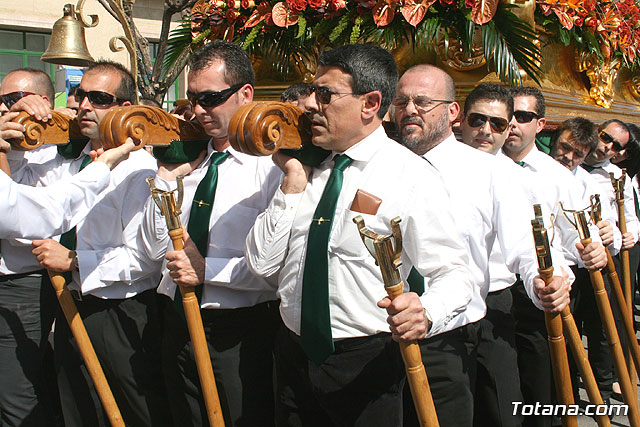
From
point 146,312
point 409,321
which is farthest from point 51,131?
point 409,321

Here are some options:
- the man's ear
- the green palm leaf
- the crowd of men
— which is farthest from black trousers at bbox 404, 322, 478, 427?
the green palm leaf

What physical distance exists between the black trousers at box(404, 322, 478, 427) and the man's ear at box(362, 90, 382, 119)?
964 millimetres

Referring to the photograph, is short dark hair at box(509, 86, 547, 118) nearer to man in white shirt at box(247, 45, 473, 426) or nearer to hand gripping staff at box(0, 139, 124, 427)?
man in white shirt at box(247, 45, 473, 426)

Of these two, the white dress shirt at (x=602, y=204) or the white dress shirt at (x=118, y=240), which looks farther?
the white dress shirt at (x=602, y=204)

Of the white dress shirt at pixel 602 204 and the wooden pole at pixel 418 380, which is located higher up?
the white dress shirt at pixel 602 204

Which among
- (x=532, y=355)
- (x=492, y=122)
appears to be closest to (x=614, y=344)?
(x=532, y=355)

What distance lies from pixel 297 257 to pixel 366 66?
0.75 meters

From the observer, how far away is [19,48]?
15.9 metres

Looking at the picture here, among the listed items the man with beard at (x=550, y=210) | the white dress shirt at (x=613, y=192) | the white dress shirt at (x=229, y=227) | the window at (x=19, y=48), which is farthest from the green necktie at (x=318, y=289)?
the window at (x=19, y=48)

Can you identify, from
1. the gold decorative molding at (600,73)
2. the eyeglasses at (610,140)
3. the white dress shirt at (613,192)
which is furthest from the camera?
the white dress shirt at (613,192)

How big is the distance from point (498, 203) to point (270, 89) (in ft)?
7.84

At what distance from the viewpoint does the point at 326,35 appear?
171 inches

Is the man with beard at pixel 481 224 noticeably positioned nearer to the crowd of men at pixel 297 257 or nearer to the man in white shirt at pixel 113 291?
the crowd of men at pixel 297 257

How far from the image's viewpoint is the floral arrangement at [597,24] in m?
4.23
